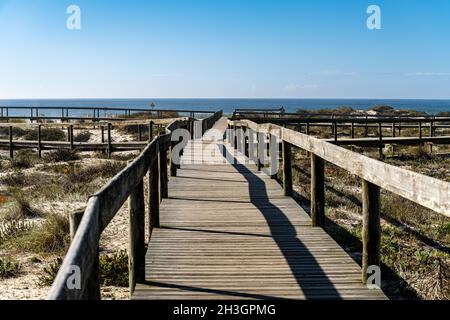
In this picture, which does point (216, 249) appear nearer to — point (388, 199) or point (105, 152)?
point (388, 199)

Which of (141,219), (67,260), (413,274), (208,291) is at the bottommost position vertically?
(413,274)

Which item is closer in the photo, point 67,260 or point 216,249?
point 67,260

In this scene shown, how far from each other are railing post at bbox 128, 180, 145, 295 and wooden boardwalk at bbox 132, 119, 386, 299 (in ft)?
0.33

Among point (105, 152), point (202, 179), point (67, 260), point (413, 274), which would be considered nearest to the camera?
point (67, 260)

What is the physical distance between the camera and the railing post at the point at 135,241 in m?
4.20

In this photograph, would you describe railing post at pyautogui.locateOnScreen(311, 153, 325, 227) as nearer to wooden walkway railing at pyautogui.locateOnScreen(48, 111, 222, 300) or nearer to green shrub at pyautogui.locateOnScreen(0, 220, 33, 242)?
wooden walkway railing at pyautogui.locateOnScreen(48, 111, 222, 300)

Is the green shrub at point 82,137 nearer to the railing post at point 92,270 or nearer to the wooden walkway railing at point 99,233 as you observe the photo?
the wooden walkway railing at point 99,233

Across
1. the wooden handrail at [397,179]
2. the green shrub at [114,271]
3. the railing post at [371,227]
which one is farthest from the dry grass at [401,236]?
the green shrub at [114,271]

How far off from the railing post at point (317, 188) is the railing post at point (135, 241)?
2450mm

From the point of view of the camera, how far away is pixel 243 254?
5137 mm

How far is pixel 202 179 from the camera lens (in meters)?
10.3
